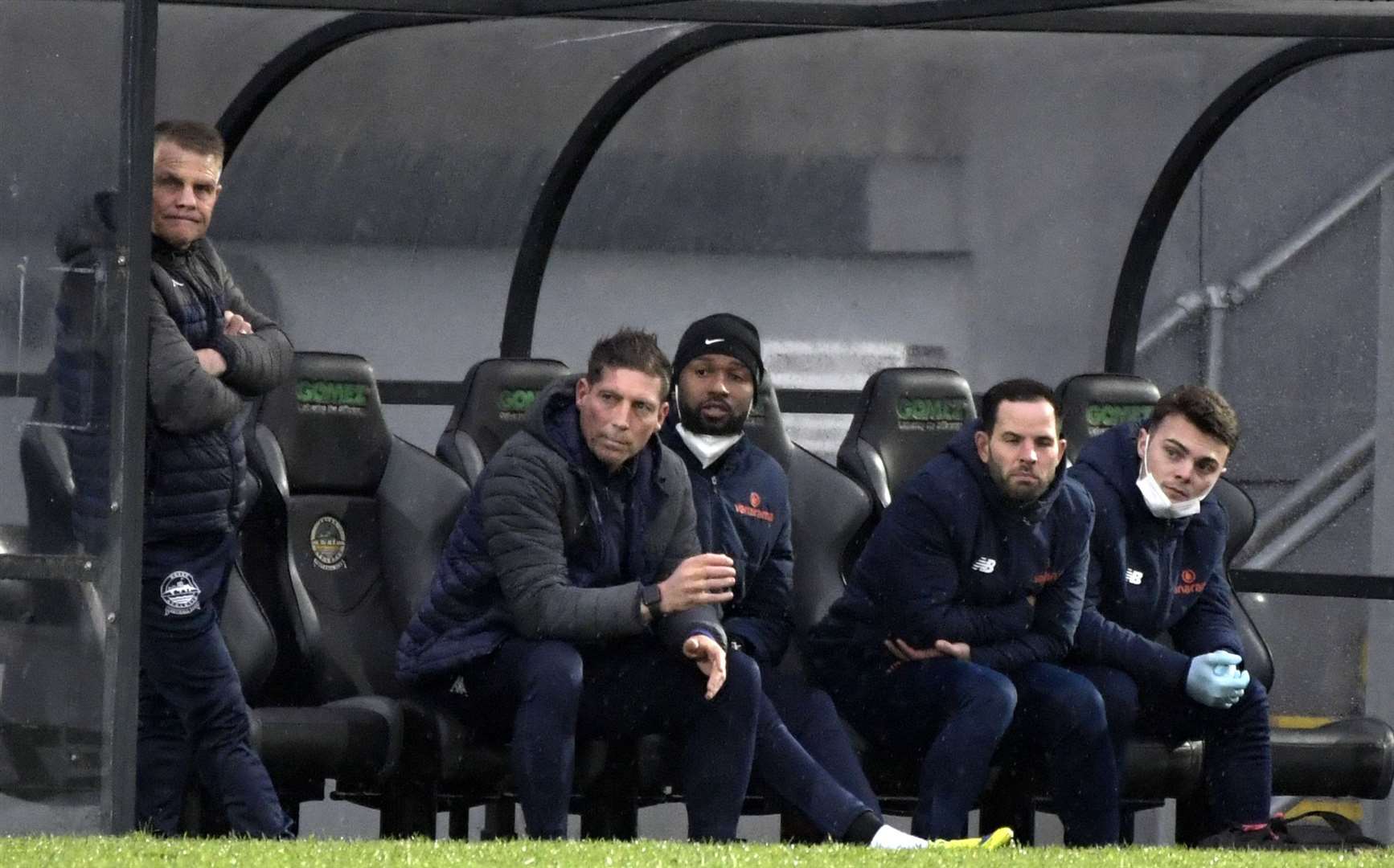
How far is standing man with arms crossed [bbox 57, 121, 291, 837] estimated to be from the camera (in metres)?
6.17

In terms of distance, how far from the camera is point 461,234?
880cm

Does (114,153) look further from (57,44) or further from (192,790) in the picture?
(192,790)

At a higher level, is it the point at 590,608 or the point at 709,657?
the point at 590,608

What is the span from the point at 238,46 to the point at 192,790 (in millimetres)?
2559

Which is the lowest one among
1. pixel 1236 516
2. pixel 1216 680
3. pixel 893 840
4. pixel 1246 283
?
pixel 893 840

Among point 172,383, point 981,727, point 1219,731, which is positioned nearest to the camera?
point 172,383

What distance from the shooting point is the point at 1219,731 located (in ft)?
24.9

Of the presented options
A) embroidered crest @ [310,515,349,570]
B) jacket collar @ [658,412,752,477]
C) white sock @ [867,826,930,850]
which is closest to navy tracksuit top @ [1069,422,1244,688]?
jacket collar @ [658,412,752,477]

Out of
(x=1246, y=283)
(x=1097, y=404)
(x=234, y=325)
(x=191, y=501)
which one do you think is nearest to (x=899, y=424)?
(x=1097, y=404)

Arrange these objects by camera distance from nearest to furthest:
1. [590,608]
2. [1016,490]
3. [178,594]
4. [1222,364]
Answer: [178,594] → [590,608] → [1016,490] → [1222,364]

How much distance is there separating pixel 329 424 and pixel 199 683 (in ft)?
4.89

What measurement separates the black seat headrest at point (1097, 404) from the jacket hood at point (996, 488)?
3.57 feet

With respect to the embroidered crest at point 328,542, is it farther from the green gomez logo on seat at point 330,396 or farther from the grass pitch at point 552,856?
the grass pitch at point 552,856

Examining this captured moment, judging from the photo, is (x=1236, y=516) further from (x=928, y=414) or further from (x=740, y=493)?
(x=740, y=493)
